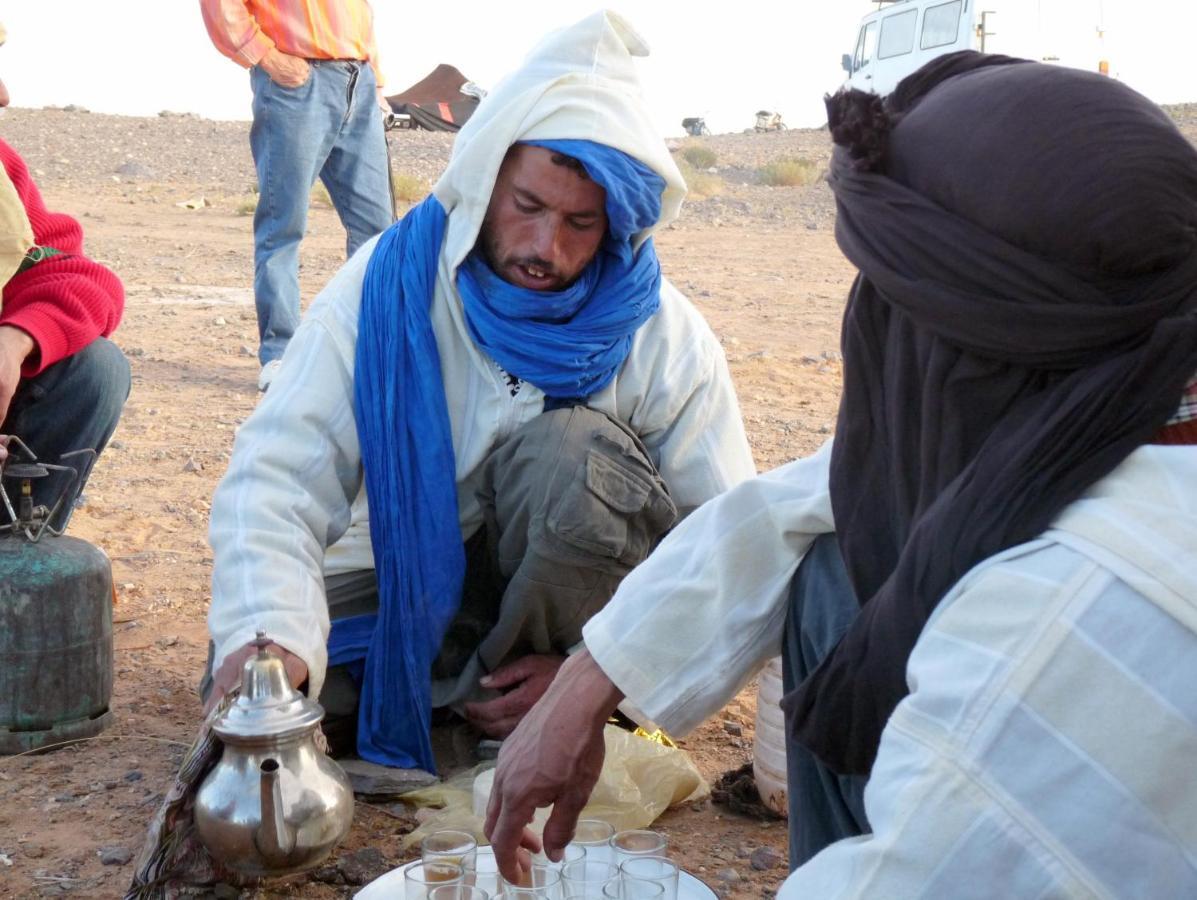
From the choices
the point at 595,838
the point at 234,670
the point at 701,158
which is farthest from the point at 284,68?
the point at 701,158

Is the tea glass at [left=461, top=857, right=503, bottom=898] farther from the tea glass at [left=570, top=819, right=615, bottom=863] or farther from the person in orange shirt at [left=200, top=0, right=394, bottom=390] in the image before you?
the person in orange shirt at [left=200, top=0, right=394, bottom=390]

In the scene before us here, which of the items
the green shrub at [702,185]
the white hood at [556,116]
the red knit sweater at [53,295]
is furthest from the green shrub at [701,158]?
the white hood at [556,116]

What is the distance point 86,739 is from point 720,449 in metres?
1.59

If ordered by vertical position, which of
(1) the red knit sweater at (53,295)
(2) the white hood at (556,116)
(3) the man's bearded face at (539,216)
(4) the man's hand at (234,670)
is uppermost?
(2) the white hood at (556,116)

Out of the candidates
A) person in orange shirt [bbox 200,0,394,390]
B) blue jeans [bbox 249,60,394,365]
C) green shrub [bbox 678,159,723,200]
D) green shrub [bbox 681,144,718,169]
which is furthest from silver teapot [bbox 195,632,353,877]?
green shrub [bbox 681,144,718,169]

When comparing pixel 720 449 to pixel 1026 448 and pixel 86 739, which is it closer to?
pixel 86 739

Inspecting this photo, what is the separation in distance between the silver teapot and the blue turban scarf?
0.60 m

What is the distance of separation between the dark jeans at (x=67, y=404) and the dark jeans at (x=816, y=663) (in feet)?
7.73

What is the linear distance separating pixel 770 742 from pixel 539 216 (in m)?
1.27

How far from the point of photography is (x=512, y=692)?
3061 mm

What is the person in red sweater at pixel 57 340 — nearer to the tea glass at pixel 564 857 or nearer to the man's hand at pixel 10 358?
the man's hand at pixel 10 358

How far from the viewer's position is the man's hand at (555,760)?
1.89 m

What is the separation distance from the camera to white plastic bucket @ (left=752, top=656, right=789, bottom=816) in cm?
267

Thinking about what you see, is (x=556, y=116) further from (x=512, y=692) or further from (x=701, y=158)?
(x=701, y=158)
